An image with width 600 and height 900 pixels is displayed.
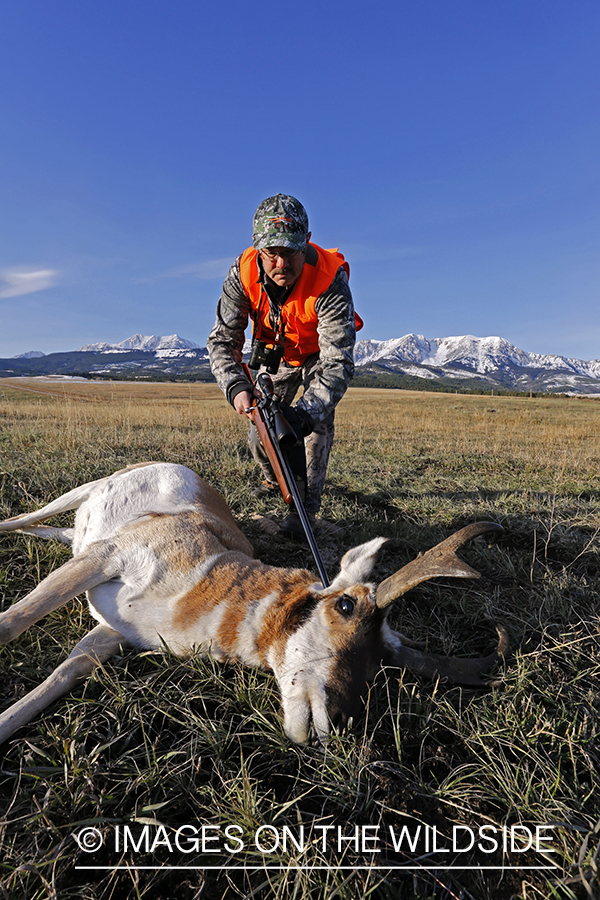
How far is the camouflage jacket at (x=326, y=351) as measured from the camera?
187 inches

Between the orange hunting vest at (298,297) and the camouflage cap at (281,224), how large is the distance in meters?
0.42

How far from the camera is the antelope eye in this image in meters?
2.26

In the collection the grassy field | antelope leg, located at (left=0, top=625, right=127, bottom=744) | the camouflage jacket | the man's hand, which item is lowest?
the grassy field

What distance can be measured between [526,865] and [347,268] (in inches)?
208

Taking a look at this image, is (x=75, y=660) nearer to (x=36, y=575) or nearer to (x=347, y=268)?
(x=36, y=575)

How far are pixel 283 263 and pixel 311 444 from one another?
216 centimetres

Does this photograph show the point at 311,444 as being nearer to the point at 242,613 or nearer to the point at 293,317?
the point at 293,317

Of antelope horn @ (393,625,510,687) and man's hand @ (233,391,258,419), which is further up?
man's hand @ (233,391,258,419)

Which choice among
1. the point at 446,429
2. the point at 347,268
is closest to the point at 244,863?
the point at 347,268

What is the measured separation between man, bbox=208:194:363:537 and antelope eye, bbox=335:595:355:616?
2.23 meters

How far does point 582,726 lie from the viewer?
85.8 inches

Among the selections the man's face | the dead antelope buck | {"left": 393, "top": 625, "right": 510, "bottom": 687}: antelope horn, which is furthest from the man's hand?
{"left": 393, "top": 625, "right": 510, "bottom": 687}: antelope horn

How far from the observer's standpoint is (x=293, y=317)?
16.4 feet

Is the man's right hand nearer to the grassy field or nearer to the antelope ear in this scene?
the grassy field
